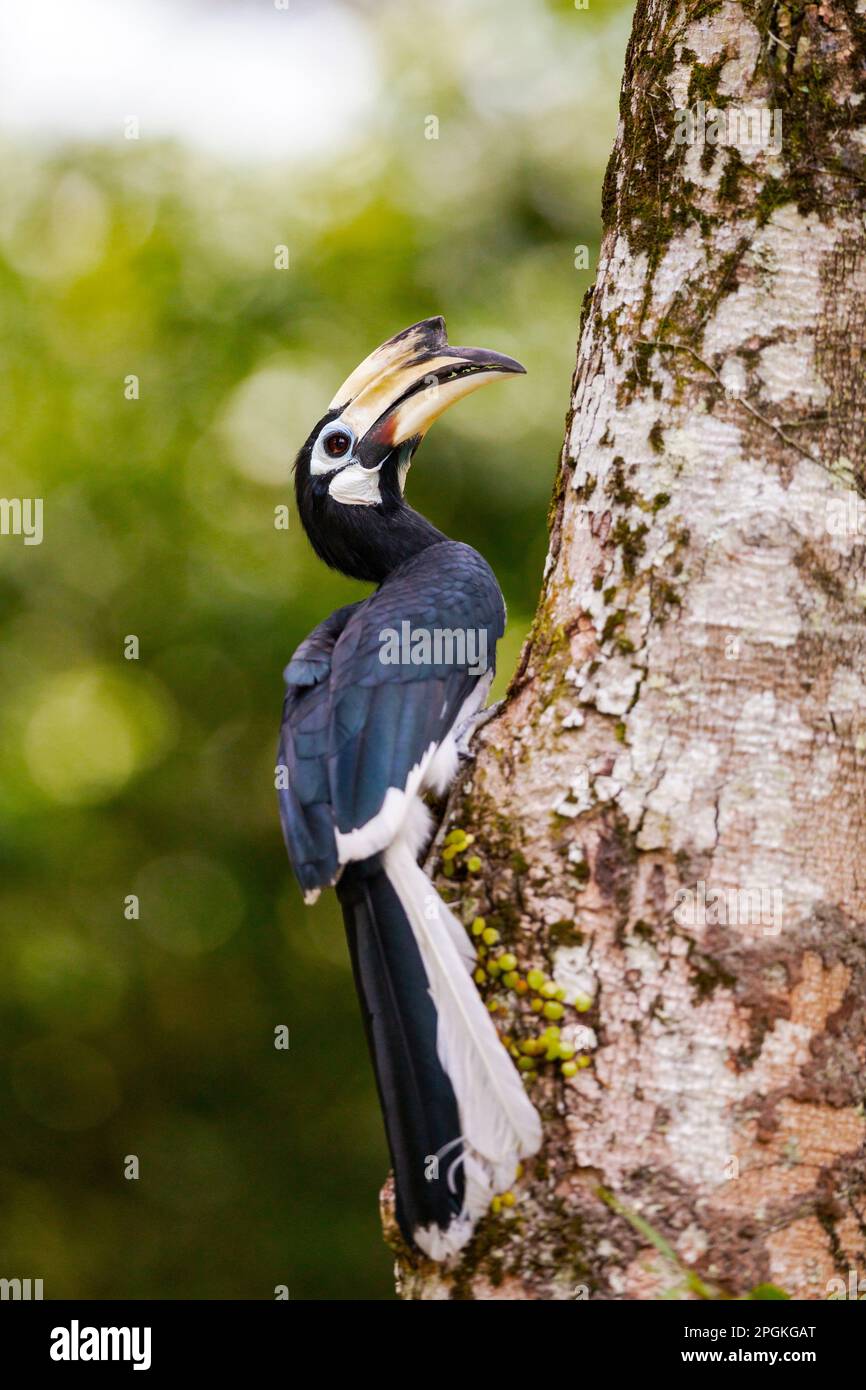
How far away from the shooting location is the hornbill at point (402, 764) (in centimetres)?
244

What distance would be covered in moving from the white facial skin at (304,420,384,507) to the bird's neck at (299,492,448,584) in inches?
1.0

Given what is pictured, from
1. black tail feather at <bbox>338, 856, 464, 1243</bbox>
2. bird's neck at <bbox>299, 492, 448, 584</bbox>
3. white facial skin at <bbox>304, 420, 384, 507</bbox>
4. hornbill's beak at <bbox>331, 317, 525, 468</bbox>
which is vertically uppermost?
hornbill's beak at <bbox>331, 317, 525, 468</bbox>

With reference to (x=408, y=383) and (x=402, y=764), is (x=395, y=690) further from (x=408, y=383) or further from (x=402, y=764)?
(x=408, y=383)

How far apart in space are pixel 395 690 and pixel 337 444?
A: 47.8 inches

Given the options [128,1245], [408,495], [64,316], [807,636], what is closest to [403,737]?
[807,636]

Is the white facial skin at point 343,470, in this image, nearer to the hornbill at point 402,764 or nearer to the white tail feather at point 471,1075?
the hornbill at point 402,764

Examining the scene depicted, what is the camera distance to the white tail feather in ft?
7.92

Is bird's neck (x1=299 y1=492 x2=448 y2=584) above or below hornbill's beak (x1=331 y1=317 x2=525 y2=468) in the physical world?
below

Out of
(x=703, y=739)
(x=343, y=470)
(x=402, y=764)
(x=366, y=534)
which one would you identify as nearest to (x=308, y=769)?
(x=402, y=764)

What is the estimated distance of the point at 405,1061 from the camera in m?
2.55

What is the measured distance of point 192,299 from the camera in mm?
6520

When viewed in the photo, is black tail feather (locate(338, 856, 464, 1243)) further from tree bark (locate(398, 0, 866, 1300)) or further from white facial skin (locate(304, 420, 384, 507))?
white facial skin (locate(304, 420, 384, 507))

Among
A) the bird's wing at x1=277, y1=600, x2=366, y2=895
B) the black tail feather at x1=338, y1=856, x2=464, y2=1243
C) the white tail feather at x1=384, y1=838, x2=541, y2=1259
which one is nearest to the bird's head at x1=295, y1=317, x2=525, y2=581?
the bird's wing at x1=277, y1=600, x2=366, y2=895

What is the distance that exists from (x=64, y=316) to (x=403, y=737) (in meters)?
4.46
